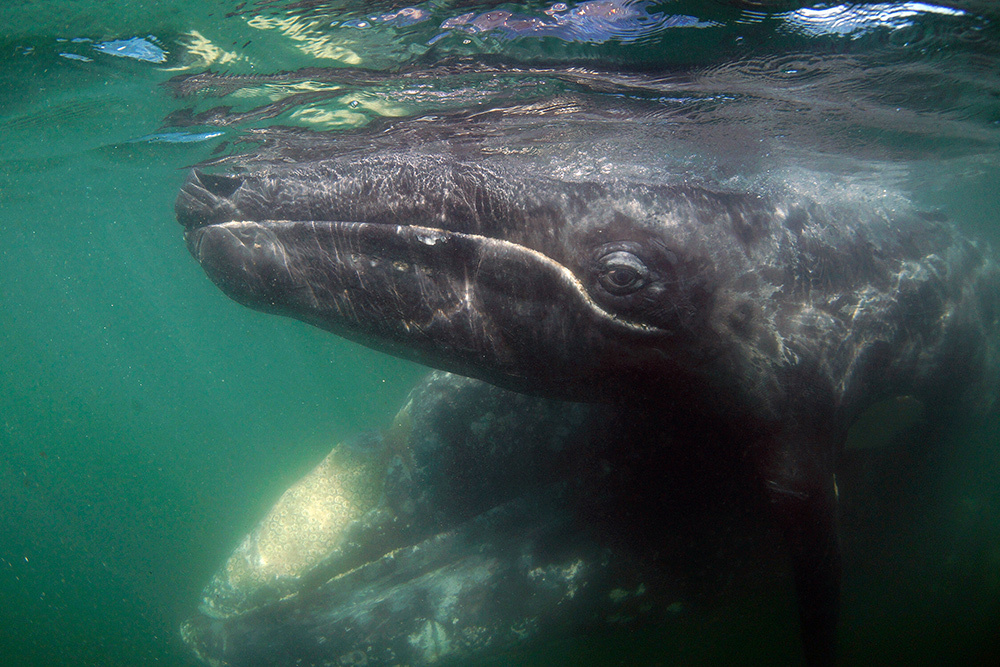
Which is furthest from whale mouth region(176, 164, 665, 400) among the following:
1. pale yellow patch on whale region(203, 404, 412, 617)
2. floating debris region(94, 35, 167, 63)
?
floating debris region(94, 35, 167, 63)

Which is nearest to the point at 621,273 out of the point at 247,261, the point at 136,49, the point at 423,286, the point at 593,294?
the point at 593,294

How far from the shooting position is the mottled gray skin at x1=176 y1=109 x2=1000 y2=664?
402cm

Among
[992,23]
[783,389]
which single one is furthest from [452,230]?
[992,23]

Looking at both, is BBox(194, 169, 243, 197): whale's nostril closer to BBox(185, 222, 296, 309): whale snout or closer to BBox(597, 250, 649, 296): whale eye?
BBox(185, 222, 296, 309): whale snout

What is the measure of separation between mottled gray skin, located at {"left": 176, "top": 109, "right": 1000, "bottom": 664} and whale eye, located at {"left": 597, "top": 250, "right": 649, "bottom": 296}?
0.01 metres

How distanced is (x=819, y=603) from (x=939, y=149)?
530 inches

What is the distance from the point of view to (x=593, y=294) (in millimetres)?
4004

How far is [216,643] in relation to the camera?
7.03 meters

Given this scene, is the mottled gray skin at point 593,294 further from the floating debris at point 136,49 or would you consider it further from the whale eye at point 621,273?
the floating debris at point 136,49

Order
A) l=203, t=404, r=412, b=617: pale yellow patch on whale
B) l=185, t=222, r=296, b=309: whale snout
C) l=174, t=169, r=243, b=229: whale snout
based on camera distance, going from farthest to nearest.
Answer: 1. l=203, t=404, r=412, b=617: pale yellow patch on whale
2. l=174, t=169, r=243, b=229: whale snout
3. l=185, t=222, r=296, b=309: whale snout

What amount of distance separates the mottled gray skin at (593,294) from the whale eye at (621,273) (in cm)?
1

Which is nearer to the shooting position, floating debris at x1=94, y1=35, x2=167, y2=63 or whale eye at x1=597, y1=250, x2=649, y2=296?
whale eye at x1=597, y1=250, x2=649, y2=296

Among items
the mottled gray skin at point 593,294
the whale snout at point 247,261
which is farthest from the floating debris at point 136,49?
the whale snout at point 247,261

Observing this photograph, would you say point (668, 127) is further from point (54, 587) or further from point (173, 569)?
point (54, 587)
